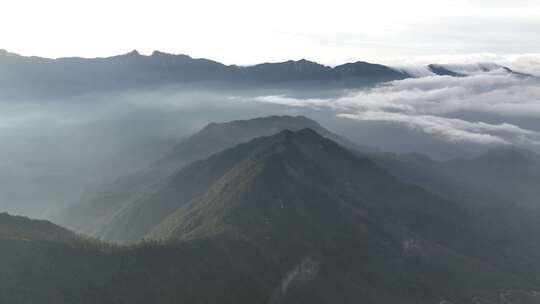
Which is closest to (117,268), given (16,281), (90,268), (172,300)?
(90,268)

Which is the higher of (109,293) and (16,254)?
(16,254)

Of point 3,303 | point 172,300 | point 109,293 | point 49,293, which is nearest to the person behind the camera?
point 3,303

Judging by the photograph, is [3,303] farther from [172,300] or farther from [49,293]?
[172,300]

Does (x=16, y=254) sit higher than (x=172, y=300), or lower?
higher

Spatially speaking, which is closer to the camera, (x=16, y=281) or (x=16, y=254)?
(x=16, y=281)

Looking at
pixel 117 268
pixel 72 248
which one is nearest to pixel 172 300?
pixel 117 268

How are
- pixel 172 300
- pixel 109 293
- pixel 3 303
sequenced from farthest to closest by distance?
pixel 172 300 → pixel 109 293 → pixel 3 303

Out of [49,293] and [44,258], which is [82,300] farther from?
[44,258]

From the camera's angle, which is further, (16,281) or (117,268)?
(117,268)

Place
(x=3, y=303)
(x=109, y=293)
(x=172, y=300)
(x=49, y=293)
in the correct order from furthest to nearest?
(x=172, y=300) < (x=109, y=293) < (x=49, y=293) < (x=3, y=303)
